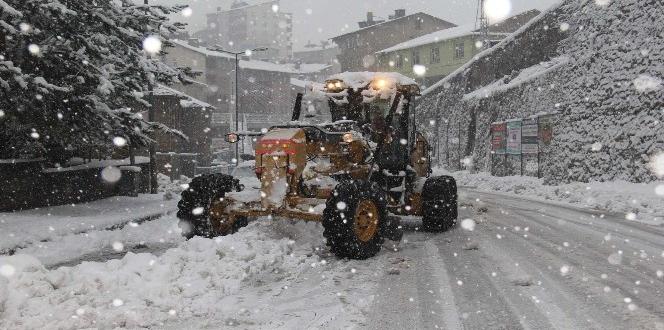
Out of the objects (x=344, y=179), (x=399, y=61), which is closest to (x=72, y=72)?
(x=344, y=179)

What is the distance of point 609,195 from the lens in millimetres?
14336

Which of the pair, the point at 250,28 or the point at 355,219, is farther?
the point at 250,28

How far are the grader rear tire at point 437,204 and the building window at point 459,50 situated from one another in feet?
155

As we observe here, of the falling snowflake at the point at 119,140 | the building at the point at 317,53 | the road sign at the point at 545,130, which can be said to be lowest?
the falling snowflake at the point at 119,140

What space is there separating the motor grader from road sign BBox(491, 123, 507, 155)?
16.5 metres

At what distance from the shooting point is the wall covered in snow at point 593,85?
16828 millimetres

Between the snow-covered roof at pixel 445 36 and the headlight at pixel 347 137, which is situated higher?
the snow-covered roof at pixel 445 36

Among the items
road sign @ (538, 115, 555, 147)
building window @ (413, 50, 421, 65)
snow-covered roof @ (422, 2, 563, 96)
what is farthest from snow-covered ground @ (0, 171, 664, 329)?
building window @ (413, 50, 421, 65)

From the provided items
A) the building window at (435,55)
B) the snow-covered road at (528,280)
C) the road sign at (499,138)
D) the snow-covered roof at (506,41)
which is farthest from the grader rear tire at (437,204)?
the building window at (435,55)

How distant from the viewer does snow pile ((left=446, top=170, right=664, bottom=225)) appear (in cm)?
1188

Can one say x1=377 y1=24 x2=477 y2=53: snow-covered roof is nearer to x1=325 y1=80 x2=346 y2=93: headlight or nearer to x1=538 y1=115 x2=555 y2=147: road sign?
x1=538 y1=115 x2=555 y2=147: road sign

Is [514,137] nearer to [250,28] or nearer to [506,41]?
[506,41]

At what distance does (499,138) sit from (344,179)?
19.7 meters

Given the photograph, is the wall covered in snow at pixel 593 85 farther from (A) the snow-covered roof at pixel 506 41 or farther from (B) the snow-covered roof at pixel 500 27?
(B) the snow-covered roof at pixel 500 27
